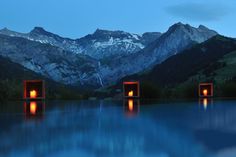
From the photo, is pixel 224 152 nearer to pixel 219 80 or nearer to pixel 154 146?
pixel 154 146

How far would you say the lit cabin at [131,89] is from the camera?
85.8m

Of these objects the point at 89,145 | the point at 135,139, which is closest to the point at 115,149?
the point at 89,145

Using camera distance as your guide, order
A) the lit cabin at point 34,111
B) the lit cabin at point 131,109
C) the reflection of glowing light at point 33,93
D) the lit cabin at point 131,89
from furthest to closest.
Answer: the lit cabin at point 131,89, the reflection of glowing light at point 33,93, the lit cabin at point 131,109, the lit cabin at point 34,111

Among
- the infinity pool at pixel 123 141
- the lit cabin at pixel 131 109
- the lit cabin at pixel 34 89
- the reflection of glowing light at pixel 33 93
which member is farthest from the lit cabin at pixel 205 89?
the infinity pool at pixel 123 141

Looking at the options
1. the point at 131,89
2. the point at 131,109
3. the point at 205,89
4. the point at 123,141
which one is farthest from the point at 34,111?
the point at 205,89

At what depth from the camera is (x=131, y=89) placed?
286ft

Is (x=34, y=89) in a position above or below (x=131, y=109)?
above

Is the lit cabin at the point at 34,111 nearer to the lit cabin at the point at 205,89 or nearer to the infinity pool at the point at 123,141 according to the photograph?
the infinity pool at the point at 123,141

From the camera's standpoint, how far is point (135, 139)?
13414 millimetres

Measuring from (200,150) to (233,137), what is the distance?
3160mm

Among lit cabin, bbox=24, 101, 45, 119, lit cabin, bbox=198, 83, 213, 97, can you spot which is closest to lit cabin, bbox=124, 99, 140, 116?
lit cabin, bbox=24, 101, 45, 119

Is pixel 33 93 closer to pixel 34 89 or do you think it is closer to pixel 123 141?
pixel 34 89

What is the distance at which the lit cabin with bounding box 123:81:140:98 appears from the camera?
282 ft

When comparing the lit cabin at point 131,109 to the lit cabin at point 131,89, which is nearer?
the lit cabin at point 131,109
